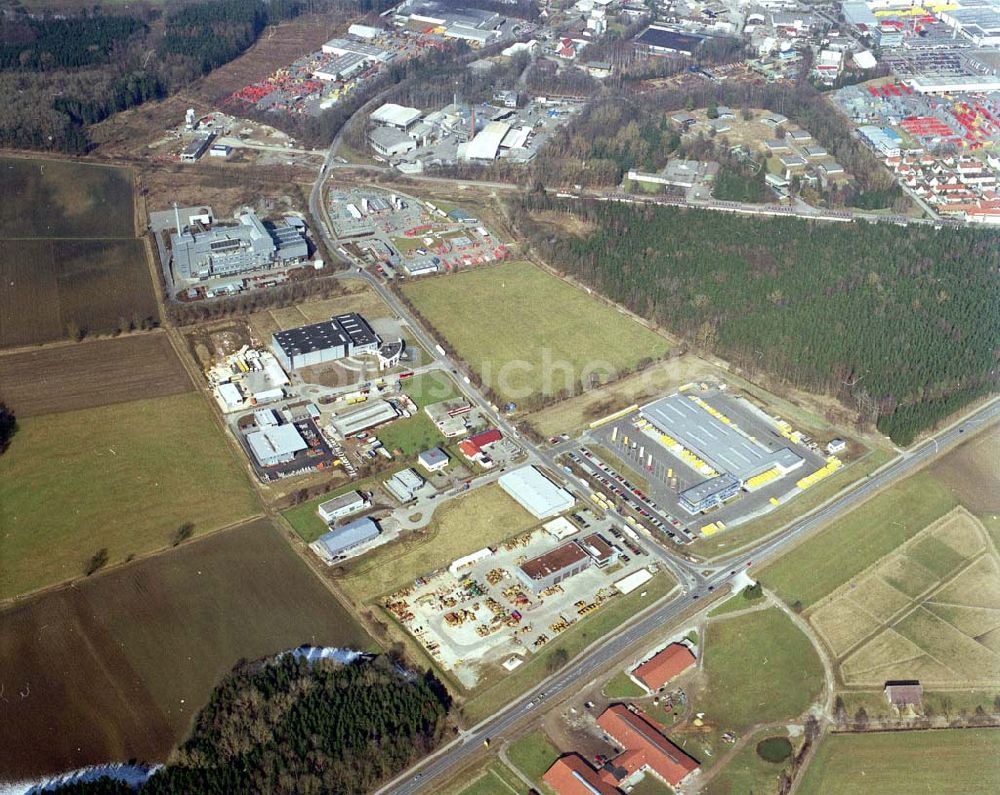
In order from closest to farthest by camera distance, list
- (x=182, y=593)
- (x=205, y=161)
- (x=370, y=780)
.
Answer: (x=370, y=780) → (x=182, y=593) → (x=205, y=161)

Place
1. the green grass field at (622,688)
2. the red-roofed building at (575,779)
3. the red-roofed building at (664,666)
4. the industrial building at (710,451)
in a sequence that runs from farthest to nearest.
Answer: the industrial building at (710,451) < the red-roofed building at (664,666) < the green grass field at (622,688) < the red-roofed building at (575,779)

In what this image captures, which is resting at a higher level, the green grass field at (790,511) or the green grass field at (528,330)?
the green grass field at (790,511)

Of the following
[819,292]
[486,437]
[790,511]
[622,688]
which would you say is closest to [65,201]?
[486,437]

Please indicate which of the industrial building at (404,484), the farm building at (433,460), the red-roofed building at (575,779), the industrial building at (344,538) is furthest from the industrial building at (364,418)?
the red-roofed building at (575,779)

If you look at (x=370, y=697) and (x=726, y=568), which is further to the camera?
(x=726, y=568)

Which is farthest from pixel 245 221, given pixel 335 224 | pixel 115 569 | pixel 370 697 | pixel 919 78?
pixel 919 78

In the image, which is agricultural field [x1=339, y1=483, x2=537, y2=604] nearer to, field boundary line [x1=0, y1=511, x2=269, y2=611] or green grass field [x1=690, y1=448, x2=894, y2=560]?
field boundary line [x1=0, y1=511, x2=269, y2=611]

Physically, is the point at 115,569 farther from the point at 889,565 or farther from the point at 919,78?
the point at 919,78

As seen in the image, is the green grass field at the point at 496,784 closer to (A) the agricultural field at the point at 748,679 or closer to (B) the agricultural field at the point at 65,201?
(A) the agricultural field at the point at 748,679
